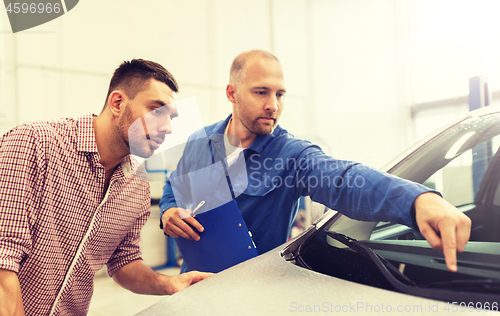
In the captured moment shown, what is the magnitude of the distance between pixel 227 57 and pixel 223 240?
3.97m

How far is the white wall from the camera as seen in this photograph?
324cm

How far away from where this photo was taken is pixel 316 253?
32.4 inches

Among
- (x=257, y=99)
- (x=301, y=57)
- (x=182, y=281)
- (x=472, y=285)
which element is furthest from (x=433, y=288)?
(x=301, y=57)

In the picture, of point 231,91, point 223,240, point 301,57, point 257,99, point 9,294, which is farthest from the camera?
point 301,57

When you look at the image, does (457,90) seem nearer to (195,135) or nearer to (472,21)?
(472,21)

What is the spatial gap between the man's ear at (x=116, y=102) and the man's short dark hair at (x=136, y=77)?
0.08 ft

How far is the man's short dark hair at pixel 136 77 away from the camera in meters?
1.24

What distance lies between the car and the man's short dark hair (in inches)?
30.8

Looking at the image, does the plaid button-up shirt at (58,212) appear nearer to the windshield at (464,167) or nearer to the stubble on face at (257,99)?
the stubble on face at (257,99)

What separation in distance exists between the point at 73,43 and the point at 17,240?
123 inches

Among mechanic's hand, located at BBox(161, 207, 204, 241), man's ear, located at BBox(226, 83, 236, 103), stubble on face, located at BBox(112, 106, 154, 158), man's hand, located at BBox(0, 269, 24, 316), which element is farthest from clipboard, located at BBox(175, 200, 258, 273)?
man's ear, located at BBox(226, 83, 236, 103)

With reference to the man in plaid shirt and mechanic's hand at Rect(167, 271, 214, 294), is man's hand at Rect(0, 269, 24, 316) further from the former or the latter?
mechanic's hand at Rect(167, 271, 214, 294)

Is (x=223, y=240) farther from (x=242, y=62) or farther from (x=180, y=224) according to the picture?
(x=242, y=62)

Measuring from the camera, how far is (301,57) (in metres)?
5.70
